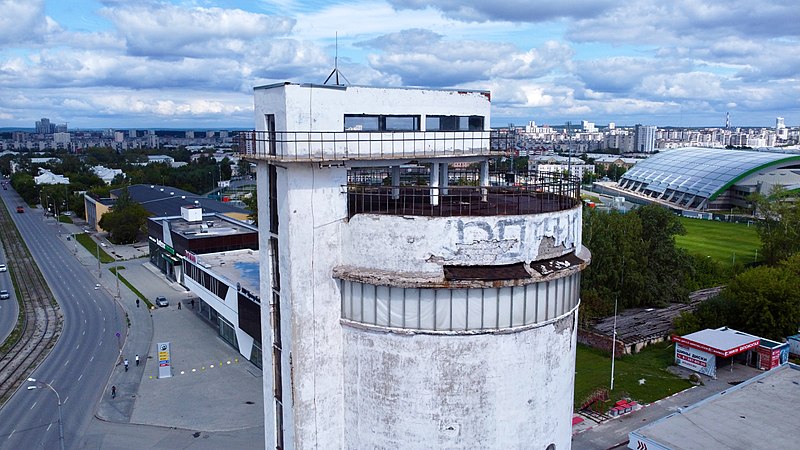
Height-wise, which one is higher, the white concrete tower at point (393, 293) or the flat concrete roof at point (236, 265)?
the white concrete tower at point (393, 293)

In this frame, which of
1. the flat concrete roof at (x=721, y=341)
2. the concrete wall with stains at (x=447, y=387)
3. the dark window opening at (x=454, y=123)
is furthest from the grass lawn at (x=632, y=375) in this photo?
the dark window opening at (x=454, y=123)

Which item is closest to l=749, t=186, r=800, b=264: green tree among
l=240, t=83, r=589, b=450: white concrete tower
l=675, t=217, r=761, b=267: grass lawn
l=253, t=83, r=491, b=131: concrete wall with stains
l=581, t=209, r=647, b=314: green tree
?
l=675, t=217, r=761, b=267: grass lawn

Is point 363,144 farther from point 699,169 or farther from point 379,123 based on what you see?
point 699,169

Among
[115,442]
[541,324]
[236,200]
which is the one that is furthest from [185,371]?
[236,200]

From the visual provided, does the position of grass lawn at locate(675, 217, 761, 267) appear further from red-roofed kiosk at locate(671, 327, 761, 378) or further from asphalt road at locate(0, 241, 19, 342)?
asphalt road at locate(0, 241, 19, 342)

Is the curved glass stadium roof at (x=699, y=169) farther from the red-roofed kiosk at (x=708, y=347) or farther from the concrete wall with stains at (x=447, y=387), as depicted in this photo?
the concrete wall with stains at (x=447, y=387)

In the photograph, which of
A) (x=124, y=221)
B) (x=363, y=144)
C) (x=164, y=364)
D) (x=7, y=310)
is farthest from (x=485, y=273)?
(x=124, y=221)

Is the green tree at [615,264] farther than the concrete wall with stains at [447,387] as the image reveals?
Yes
